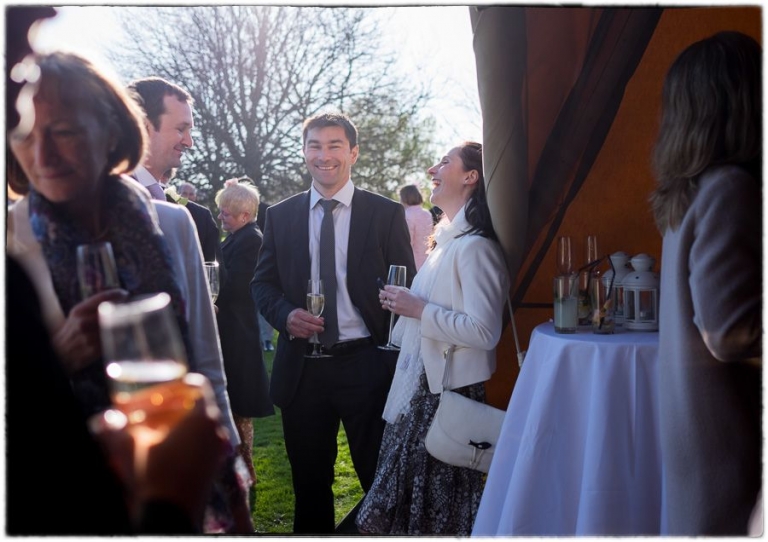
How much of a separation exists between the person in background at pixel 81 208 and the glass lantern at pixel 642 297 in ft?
4.96

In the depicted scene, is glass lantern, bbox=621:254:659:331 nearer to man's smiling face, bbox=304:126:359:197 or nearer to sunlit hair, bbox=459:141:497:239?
sunlit hair, bbox=459:141:497:239

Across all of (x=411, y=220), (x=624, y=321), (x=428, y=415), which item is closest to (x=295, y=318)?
(x=428, y=415)

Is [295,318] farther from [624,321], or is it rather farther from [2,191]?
[2,191]

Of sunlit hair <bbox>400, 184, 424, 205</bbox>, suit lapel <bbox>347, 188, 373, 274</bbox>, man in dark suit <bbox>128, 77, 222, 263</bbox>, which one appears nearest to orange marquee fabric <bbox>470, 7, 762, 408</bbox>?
suit lapel <bbox>347, 188, 373, 274</bbox>

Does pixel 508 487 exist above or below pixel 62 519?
below

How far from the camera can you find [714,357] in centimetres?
196

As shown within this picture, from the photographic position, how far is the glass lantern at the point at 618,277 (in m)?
2.67

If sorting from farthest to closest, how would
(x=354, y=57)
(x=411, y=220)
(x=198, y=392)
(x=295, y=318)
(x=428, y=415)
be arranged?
(x=411, y=220) → (x=354, y=57) → (x=295, y=318) → (x=428, y=415) → (x=198, y=392)

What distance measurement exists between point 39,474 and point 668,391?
1.59 meters

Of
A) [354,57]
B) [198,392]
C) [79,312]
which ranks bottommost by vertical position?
[198,392]

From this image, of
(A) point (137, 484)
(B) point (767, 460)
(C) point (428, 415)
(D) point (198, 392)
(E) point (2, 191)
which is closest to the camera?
(A) point (137, 484)

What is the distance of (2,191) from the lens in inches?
68.4

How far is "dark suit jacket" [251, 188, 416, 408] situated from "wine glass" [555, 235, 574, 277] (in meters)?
0.65

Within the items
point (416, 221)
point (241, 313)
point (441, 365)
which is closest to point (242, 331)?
point (241, 313)
